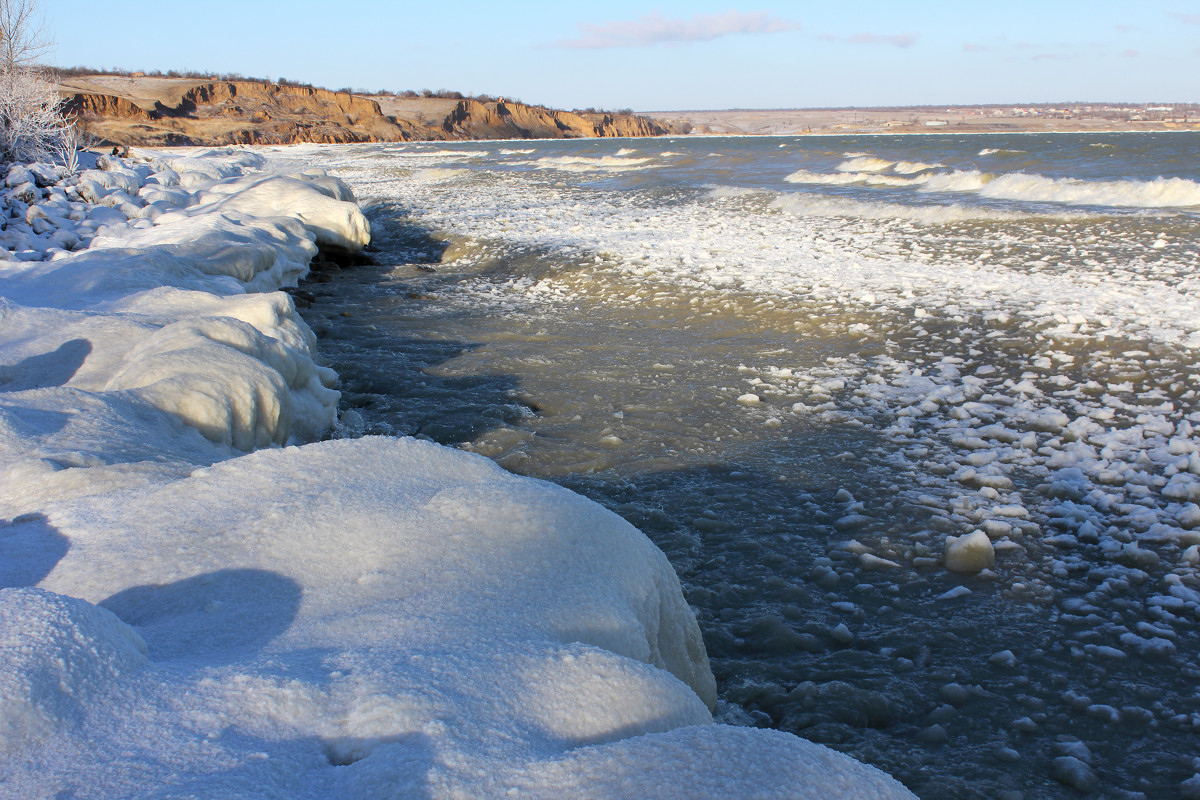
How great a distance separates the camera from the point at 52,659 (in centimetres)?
131

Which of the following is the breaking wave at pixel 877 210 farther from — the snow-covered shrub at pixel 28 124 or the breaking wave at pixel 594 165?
the breaking wave at pixel 594 165

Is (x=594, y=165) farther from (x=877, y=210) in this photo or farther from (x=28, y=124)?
(x=28, y=124)

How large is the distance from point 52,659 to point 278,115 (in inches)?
2585

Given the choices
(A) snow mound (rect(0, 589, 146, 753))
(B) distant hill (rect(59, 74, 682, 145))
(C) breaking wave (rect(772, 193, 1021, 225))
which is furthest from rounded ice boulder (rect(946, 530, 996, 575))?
(B) distant hill (rect(59, 74, 682, 145))

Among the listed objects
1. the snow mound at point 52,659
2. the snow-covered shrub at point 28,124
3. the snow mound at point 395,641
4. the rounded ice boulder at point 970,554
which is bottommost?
the rounded ice boulder at point 970,554

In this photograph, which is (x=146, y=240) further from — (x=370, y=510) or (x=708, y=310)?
(x=370, y=510)

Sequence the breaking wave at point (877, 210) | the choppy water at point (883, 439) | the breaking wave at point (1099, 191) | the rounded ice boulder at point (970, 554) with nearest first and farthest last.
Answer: the choppy water at point (883, 439)
the rounded ice boulder at point (970, 554)
the breaking wave at point (877, 210)
the breaking wave at point (1099, 191)

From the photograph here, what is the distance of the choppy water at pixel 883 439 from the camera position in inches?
98.9

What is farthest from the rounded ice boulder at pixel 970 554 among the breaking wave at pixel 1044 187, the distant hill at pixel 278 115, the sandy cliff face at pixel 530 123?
the sandy cliff face at pixel 530 123

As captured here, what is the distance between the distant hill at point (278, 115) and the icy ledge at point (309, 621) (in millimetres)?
43332

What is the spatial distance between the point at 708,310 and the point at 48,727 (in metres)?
6.42

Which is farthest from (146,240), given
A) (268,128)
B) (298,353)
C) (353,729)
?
(268,128)

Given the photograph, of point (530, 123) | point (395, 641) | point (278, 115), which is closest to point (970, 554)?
point (395, 641)

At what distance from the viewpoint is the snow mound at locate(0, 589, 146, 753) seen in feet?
4.00
